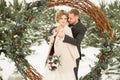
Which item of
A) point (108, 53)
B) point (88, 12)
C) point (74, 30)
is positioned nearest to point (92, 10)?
point (88, 12)

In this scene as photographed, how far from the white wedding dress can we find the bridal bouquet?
0.17 feet

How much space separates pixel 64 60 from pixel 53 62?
151mm

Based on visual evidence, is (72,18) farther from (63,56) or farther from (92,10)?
(92,10)

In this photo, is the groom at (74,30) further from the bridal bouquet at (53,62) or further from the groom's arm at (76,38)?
the bridal bouquet at (53,62)

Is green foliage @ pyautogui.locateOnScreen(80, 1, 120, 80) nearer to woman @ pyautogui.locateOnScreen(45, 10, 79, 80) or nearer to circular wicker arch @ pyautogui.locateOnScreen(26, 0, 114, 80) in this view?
circular wicker arch @ pyautogui.locateOnScreen(26, 0, 114, 80)

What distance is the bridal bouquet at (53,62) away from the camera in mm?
4844

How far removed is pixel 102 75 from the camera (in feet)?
19.7

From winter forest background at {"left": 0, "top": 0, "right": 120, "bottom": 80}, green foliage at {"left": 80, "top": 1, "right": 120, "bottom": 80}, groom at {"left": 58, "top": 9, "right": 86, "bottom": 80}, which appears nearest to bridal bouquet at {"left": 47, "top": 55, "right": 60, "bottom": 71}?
groom at {"left": 58, "top": 9, "right": 86, "bottom": 80}

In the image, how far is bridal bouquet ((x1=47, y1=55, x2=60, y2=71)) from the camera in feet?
15.9

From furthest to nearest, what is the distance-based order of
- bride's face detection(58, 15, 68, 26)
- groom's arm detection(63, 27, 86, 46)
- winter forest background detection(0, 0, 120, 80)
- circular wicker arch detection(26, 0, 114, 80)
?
circular wicker arch detection(26, 0, 114, 80), winter forest background detection(0, 0, 120, 80), groom's arm detection(63, 27, 86, 46), bride's face detection(58, 15, 68, 26)

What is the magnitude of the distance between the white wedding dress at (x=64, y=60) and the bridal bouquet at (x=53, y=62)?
5 cm

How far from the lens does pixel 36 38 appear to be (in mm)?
6027

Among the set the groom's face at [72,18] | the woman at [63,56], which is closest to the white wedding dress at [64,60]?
the woman at [63,56]

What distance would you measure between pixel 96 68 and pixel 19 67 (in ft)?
3.68
